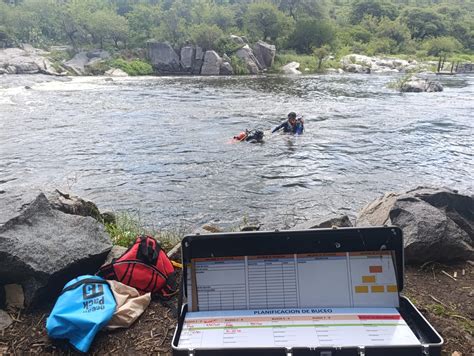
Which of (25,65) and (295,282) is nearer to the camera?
(295,282)

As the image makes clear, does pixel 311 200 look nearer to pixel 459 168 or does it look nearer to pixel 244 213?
pixel 244 213

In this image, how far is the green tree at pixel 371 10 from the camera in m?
85.6

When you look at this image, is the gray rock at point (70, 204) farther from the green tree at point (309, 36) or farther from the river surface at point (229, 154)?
the green tree at point (309, 36)

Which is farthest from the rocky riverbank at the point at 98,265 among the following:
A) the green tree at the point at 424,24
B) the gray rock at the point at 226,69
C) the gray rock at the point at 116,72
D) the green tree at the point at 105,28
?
the green tree at the point at 424,24

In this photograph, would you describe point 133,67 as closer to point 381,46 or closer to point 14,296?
point 381,46

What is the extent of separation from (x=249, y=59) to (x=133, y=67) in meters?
13.1

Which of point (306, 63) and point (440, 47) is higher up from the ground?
point (440, 47)

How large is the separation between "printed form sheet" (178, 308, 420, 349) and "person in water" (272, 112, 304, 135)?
35.6 feet

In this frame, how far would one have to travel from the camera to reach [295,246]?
Answer: 273 cm

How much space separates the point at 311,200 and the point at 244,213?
1.46 metres

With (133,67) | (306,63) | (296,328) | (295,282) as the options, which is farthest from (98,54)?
(296,328)

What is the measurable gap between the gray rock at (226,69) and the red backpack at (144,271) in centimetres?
4059

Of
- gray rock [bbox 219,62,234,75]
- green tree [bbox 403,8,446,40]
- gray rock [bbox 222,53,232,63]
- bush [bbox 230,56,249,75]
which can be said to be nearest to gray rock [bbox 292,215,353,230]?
gray rock [bbox 219,62,234,75]

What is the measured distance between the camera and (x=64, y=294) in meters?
3.01
